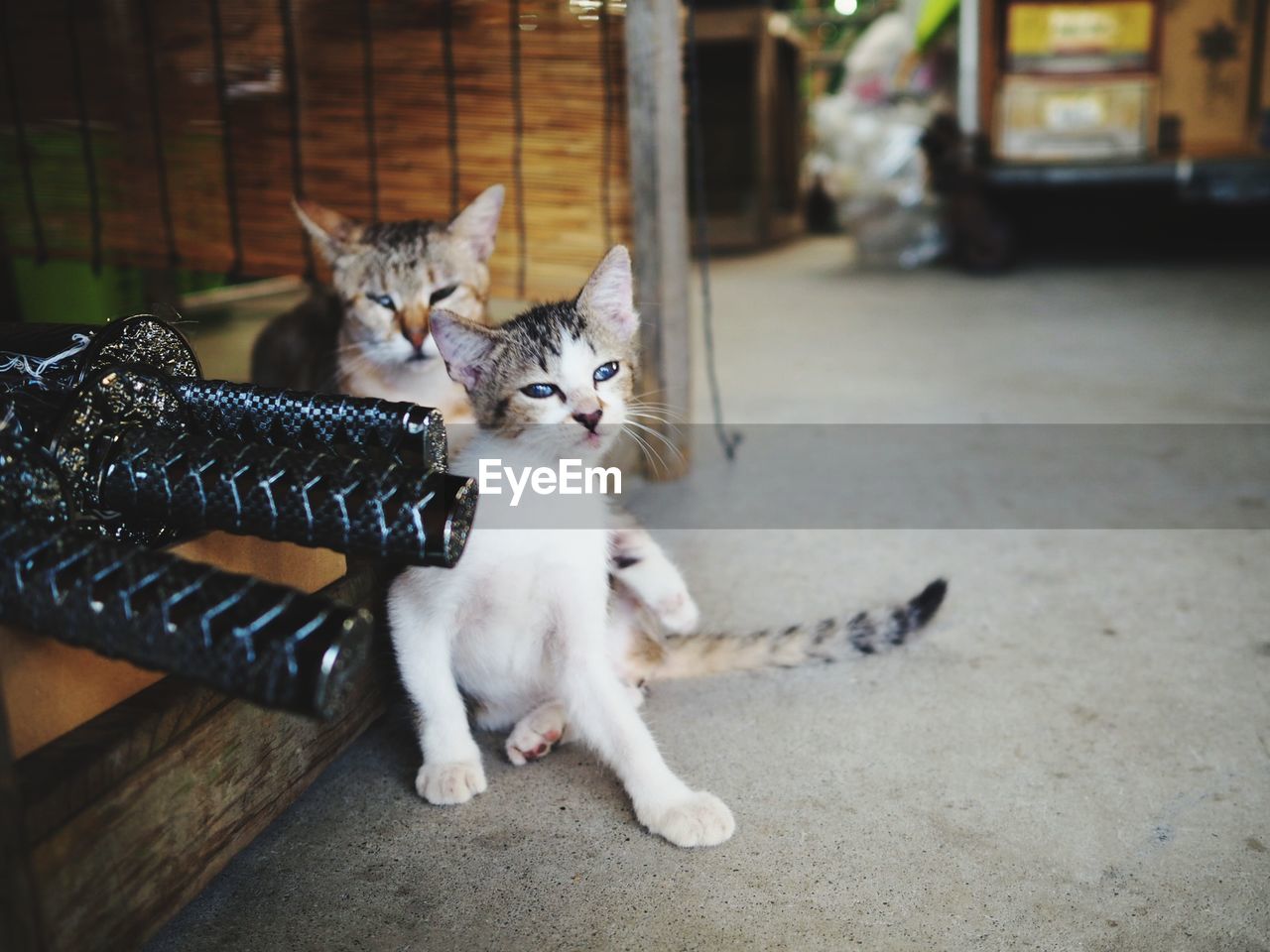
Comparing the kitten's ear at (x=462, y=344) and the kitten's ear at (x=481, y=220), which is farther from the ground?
the kitten's ear at (x=481, y=220)

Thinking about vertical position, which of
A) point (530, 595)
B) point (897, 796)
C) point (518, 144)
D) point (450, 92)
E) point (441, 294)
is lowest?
point (897, 796)

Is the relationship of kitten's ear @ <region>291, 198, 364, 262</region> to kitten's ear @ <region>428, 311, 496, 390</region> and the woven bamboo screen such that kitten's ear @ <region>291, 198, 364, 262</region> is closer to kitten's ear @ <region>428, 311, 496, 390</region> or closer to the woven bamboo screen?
the woven bamboo screen

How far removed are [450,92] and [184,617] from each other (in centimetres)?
184

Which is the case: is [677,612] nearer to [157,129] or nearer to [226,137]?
[226,137]

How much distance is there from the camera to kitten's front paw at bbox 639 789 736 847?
3.78ft

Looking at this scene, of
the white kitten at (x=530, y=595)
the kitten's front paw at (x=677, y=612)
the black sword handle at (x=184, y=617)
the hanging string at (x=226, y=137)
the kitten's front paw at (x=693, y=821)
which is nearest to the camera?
the black sword handle at (x=184, y=617)

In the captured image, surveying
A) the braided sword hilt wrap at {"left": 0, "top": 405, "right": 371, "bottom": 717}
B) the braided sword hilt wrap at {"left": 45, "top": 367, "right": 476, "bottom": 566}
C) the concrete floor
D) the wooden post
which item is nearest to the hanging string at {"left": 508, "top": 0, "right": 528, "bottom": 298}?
the wooden post

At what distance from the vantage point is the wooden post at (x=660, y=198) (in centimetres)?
214

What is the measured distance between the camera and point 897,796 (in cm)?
124

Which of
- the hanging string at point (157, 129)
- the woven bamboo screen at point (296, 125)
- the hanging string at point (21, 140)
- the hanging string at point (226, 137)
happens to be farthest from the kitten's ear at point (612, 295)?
the hanging string at point (21, 140)

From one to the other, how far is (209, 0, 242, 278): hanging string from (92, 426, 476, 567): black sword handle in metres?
1.87

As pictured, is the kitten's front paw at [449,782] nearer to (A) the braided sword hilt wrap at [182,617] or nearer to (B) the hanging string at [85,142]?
(A) the braided sword hilt wrap at [182,617]

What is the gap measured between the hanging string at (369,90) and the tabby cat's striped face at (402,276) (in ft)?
1.79

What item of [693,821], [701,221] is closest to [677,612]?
[693,821]
